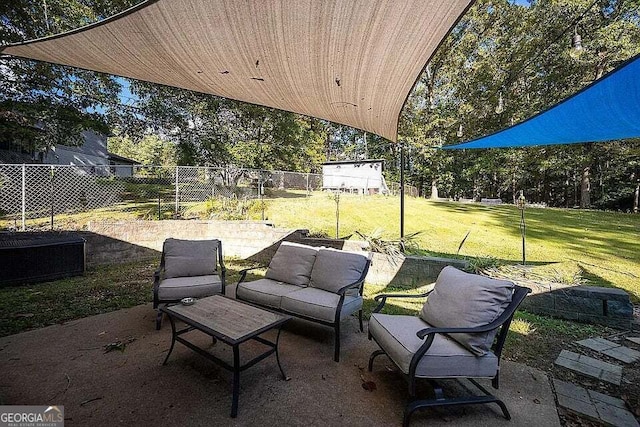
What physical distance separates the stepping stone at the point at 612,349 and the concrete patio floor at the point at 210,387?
38.2 inches

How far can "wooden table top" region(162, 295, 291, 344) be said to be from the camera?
216 centimetres

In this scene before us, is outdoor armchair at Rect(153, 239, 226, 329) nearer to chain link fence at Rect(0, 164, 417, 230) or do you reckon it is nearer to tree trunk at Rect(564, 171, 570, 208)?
→ chain link fence at Rect(0, 164, 417, 230)

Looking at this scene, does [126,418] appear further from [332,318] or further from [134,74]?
[134,74]

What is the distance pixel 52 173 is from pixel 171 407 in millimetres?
6135

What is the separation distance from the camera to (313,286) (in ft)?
11.5

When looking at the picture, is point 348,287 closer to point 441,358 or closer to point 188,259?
point 441,358

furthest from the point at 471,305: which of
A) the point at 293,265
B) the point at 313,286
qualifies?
the point at 293,265

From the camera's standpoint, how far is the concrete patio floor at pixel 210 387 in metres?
1.94

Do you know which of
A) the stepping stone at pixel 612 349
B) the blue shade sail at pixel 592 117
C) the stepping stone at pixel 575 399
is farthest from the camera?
the stepping stone at pixel 612 349

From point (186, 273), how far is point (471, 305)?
3.32m

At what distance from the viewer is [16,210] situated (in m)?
5.55

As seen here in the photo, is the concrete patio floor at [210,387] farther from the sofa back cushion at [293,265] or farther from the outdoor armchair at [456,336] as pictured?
the sofa back cushion at [293,265]

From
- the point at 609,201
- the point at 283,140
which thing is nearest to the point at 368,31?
the point at 283,140

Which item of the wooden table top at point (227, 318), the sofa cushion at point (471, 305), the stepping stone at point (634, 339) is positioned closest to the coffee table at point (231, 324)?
the wooden table top at point (227, 318)
